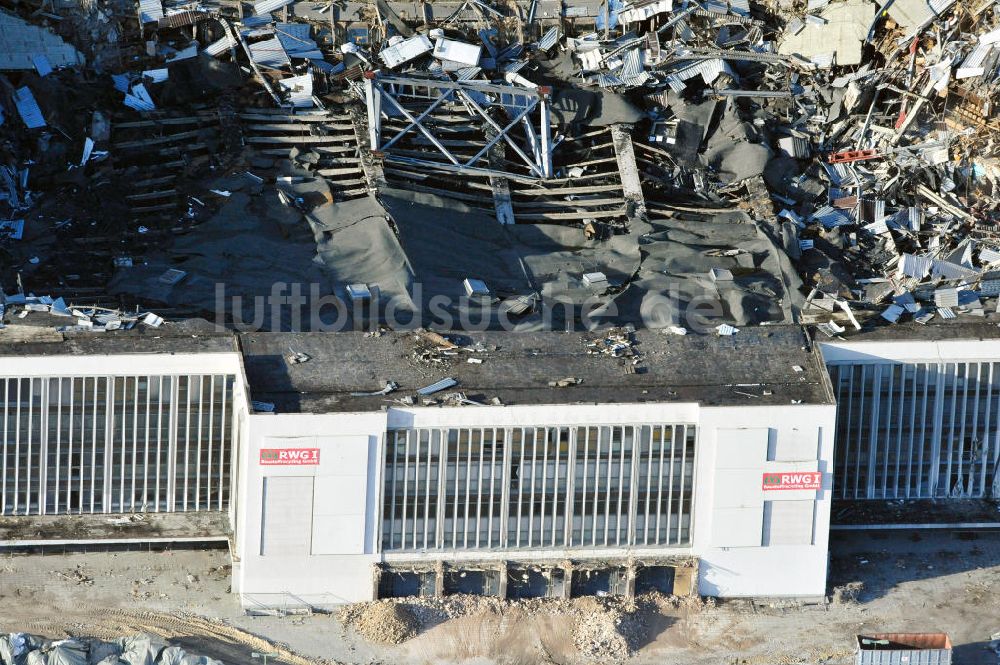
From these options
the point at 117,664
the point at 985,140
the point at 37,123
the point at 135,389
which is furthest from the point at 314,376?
the point at 985,140

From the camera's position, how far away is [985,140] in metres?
108

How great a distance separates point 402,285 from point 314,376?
976 cm

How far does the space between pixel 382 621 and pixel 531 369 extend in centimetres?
1089

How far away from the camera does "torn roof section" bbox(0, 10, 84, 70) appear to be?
106 meters

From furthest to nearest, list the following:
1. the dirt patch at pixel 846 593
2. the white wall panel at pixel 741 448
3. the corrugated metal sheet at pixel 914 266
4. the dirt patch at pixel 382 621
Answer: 1. the corrugated metal sheet at pixel 914 266
2. the dirt patch at pixel 846 593
3. the white wall panel at pixel 741 448
4. the dirt patch at pixel 382 621

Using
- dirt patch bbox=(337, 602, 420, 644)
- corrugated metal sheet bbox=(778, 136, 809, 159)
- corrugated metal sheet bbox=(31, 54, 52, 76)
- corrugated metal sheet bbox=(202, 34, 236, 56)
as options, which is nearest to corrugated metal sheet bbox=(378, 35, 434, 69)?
corrugated metal sheet bbox=(202, 34, 236, 56)

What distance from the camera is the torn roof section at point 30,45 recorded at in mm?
106188

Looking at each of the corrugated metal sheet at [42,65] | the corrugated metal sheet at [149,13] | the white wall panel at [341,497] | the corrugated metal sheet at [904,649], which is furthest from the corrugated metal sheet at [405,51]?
the corrugated metal sheet at [904,649]

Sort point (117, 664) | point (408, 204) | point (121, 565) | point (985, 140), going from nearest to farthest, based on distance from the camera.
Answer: point (117, 664) < point (121, 565) < point (408, 204) < point (985, 140)

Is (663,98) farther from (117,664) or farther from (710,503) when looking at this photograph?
(117,664)

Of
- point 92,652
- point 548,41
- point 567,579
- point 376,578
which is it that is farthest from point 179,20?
point 567,579

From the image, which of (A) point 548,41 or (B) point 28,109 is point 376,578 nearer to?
(B) point 28,109

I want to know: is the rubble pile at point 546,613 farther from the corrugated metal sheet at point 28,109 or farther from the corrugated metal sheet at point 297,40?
the corrugated metal sheet at point 297,40

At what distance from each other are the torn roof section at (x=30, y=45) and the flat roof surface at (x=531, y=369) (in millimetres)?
26677
